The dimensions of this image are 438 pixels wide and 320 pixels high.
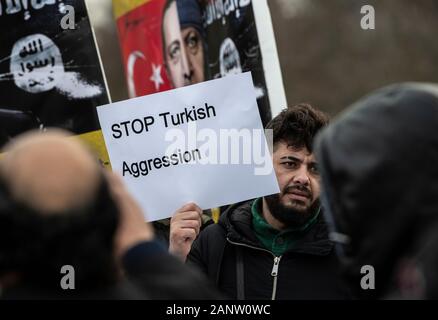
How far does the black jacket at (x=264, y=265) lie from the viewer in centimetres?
367

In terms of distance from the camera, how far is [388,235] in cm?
183

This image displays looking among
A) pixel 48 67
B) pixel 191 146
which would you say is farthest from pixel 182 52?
pixel 191 146

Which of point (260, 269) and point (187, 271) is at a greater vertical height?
point (187, 271)

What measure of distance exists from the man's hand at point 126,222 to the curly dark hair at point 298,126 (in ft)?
7.25

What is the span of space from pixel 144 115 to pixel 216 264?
2.36 ft

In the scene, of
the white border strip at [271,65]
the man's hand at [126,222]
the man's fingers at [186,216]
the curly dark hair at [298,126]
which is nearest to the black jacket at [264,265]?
the man's fingers at [186,216]

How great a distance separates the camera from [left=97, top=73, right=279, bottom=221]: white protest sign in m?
3.91

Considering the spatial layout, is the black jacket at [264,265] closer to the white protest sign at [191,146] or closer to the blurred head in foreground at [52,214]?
the white protest sign at [191,146]

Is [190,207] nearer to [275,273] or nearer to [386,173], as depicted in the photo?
[275,273]

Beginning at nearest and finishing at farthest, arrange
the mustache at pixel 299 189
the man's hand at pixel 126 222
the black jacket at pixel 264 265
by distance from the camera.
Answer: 1. the man's hand at pixel 126 222
2. the black jacket at pixel 264 265
3. the mustache at pixel 299 189

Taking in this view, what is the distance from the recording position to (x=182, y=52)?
5641 mm

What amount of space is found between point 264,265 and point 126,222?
182 cm

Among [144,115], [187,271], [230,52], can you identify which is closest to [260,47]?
[230,52]
